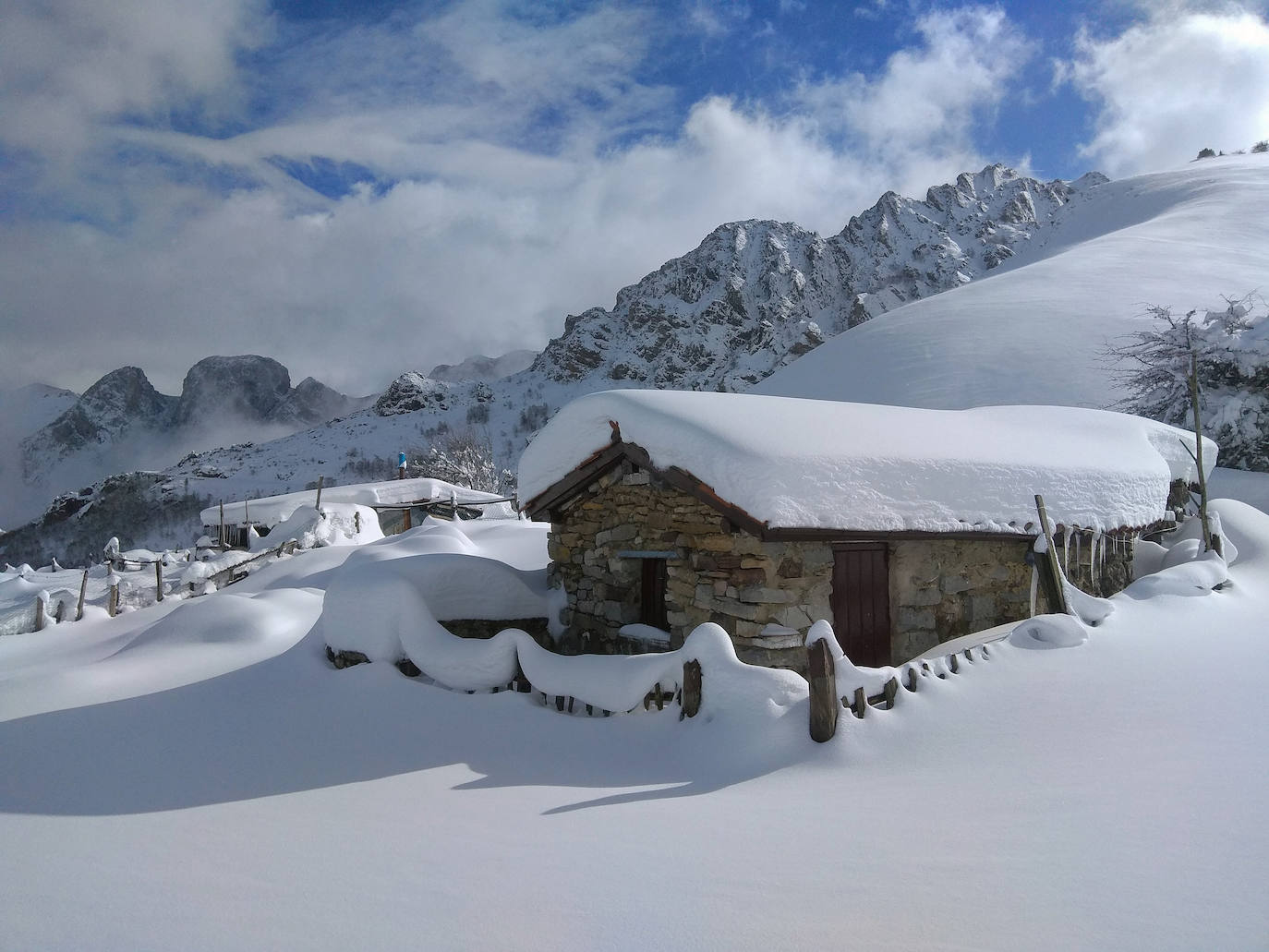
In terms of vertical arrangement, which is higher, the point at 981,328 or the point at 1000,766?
the point at 981,328

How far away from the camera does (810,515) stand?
5.89m

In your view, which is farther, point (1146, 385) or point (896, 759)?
point (1146, 385)

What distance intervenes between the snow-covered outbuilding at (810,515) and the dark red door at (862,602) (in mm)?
17

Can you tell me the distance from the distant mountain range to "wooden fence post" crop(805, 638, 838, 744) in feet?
59.9

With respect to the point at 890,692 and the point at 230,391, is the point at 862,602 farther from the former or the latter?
the point at 230,391

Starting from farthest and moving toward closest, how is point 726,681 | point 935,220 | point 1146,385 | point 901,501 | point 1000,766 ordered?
point 935,220 → point 1146,385 → point 901,501 → point 726,681 → point 1000,766

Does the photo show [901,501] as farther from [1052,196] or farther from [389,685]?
[1052,196]

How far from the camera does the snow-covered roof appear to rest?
27.2 metres

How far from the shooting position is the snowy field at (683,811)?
2.54m

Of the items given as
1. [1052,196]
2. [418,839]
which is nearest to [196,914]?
[418,839]

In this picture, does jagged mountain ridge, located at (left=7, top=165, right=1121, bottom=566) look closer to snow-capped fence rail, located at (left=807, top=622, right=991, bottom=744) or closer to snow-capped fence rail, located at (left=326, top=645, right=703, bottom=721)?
snow-capped fence rail, located at (left=326, top=645, right=703, bottom=721)

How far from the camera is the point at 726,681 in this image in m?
5.12

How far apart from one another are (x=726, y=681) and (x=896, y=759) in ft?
4.04

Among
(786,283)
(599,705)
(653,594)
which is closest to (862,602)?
(653,594)
